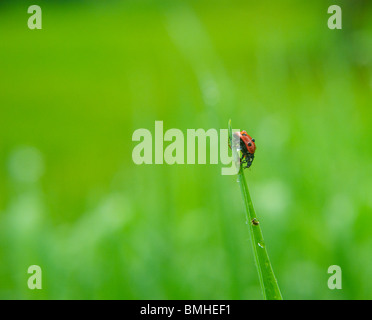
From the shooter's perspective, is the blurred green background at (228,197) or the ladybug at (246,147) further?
the blurred green background at (228,197)

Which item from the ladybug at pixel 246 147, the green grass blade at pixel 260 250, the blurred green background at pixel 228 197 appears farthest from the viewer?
the blurred green background at pixel 228 197

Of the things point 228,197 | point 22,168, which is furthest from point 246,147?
point 22,168

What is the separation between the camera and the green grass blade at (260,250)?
0.33m

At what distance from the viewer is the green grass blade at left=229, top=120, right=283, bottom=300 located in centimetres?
33

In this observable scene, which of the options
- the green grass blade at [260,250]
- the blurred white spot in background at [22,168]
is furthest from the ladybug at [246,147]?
the blurred white spot in background at [22,168]

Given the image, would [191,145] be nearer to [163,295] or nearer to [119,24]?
[163,295]

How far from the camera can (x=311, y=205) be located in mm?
888

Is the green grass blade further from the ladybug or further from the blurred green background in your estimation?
the blurred green background

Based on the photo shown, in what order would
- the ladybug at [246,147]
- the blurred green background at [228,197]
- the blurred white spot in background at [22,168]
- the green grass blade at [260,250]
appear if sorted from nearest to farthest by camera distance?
1. the green grass blade at [260,250]
2. the ladybug at [246,147]
3. the blurred green background at [228,197]
4. the blurred white spot in background at [22,168]

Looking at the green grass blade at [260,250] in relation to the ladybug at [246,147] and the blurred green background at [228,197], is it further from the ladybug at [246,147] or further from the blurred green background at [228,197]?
the blurred green background at [228,197]

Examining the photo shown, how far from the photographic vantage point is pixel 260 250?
0.33 meters

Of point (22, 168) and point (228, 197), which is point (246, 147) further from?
point (22, 168)

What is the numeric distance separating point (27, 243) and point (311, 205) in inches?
19.9

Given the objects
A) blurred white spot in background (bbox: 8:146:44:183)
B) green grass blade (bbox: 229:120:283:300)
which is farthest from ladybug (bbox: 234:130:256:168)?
blurred white spot in background (bbox: 8:146:44:183)
